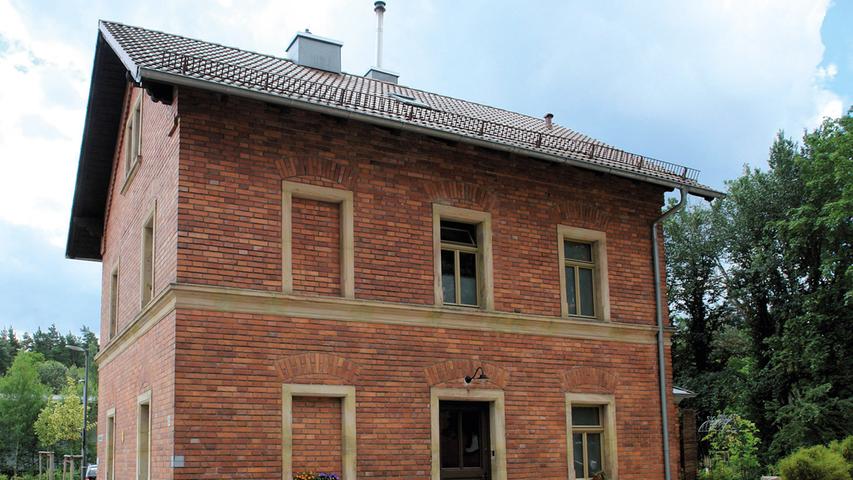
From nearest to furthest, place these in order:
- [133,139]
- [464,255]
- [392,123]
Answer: [392,123]
[464,255]
[133,139]

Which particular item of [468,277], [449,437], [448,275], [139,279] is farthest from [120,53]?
[449,437]

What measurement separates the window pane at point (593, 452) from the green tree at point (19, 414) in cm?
5373

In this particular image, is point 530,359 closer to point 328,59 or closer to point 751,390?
point 328,59

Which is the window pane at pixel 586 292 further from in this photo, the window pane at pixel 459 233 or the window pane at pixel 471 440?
the window pane at pixel 471 440

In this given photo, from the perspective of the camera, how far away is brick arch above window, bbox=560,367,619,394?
14953 millimetres

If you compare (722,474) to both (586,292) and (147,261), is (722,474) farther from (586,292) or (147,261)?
(147,261)

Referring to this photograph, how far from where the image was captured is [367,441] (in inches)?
497

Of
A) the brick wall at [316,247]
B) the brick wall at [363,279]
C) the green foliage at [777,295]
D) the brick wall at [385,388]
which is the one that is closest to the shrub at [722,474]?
the green foliage at [777,295]

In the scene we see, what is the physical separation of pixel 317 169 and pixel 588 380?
599 centimetres

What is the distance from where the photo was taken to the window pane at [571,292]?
15664 millimetres

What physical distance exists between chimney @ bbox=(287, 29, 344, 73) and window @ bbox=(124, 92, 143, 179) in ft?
13.1

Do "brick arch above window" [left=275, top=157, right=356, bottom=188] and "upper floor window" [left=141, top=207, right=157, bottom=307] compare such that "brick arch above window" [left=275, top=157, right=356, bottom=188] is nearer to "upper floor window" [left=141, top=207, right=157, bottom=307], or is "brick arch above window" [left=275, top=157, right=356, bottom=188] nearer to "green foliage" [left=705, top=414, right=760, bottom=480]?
"upper floor window" [left=141, top=207, right=157, bottom=307]

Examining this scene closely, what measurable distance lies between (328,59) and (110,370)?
794cm

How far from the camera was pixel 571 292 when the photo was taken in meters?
15.7
